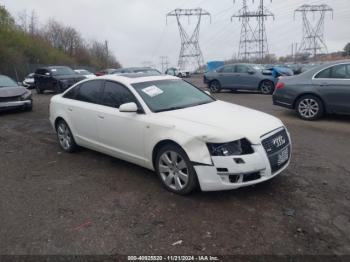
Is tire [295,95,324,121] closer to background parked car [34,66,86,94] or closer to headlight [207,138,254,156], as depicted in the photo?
headlight [207,138,254,156]

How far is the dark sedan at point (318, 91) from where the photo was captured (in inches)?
325

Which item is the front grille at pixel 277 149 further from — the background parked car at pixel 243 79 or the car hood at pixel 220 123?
the background parked car at pixel 243 79

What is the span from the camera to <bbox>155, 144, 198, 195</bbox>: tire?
4.12m

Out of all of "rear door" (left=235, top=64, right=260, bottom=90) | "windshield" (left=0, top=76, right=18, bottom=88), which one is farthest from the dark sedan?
"windshield" (left=0, top=76, right=18, bottom=88)

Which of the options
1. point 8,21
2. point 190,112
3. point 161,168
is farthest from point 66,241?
point 8,21

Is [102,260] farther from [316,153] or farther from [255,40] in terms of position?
[255,40]

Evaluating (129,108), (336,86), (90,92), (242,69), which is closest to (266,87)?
(242,69)

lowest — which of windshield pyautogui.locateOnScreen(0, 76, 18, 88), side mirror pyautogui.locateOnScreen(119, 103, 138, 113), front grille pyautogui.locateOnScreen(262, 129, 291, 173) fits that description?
front grille pyautogui.locateOnScreen(262, 129, 291, 173)

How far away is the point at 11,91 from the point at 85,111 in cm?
740

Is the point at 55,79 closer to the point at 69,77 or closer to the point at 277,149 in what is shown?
the point at 69,77

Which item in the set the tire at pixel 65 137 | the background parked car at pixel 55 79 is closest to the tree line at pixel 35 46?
the background parked car at pixel 55 79

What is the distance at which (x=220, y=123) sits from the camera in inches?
165

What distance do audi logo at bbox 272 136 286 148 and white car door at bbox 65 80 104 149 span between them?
2.78 m

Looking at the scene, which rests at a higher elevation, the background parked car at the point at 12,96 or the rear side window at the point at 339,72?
the rear side window at the point at 339,72
